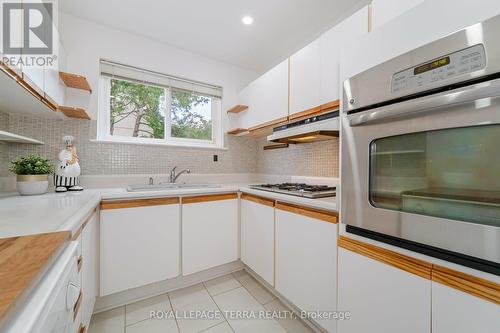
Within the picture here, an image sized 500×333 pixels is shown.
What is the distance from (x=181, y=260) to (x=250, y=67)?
8.17 feet

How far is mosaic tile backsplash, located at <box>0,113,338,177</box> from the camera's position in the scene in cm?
175

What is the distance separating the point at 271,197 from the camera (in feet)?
5.48

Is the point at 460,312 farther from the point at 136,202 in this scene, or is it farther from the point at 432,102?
the point at 136,202

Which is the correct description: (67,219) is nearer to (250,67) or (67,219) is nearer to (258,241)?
(258,241)

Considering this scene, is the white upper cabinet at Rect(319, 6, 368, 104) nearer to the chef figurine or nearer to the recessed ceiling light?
the recessed ceiling light

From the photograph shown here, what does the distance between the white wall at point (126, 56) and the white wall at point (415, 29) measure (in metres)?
1.95

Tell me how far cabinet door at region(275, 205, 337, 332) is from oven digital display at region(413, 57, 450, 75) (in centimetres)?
81

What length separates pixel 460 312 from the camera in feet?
2.24

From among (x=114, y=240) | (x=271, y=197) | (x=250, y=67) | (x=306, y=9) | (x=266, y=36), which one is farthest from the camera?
(x=250, y=67)

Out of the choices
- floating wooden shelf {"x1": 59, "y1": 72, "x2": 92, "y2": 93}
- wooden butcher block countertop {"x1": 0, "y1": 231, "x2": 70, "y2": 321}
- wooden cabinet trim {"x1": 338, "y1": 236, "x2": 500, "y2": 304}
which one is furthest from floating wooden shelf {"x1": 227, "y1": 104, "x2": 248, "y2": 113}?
wooden butcher block countertop {"x1": 0, "y1": 231, "x2": 70, "y2": 321}

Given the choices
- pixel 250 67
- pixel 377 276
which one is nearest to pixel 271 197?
pixel 377 276

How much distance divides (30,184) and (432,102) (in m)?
2.29

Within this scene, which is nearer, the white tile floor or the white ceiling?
the white tile floor
